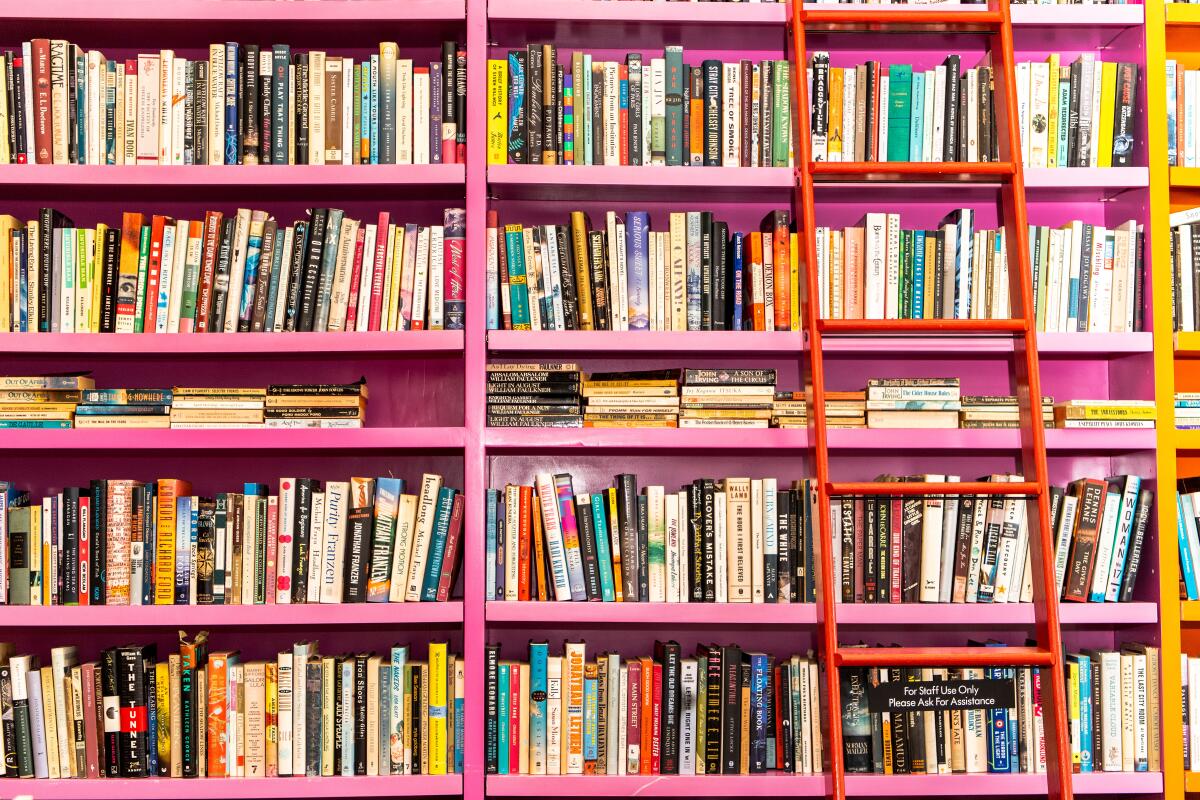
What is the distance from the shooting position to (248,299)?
2.29 meters

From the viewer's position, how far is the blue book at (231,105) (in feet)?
7.57

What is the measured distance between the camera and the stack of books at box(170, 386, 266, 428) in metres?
2.26

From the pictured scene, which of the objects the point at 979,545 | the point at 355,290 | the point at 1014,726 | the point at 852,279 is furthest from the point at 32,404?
the point at 1014,726

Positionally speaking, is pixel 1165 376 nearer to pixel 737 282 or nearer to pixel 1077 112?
pixel 1077 112

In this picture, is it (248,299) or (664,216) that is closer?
(248,299)

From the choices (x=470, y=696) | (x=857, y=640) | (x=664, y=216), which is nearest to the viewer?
(x=470, y=696)

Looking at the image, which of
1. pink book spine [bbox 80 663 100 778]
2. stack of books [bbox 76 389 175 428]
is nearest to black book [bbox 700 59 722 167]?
stack of books [bbox 76 389 175 428]

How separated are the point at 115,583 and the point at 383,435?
0.62 metres

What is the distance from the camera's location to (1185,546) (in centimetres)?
229

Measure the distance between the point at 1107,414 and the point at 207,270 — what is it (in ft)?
6.21

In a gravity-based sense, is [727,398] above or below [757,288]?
below

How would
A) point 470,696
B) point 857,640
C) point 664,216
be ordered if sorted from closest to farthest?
1. point 470,696
2. point 857,640
3. point 664,216

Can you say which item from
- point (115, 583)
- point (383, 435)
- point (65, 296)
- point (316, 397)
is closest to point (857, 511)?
point (383, 435)

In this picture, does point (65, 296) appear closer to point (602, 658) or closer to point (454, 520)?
point (454, 520)
